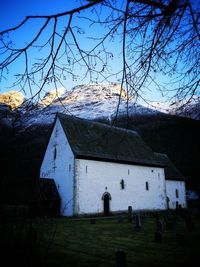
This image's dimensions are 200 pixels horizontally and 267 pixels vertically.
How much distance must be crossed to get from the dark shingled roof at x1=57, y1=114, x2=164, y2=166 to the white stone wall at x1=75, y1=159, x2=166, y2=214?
0.74 metres

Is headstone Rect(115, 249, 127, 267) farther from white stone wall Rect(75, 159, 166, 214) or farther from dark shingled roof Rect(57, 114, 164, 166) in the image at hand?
white stone wall Rect(75, 159, 166, 214)

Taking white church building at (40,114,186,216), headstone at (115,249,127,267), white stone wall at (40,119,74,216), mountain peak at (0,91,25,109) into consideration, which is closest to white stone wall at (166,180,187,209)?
white church building at (40,114,186,216)

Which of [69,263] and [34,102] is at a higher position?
[34,102]

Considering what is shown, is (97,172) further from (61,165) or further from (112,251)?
(112,251)

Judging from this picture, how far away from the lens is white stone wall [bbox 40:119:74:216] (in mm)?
22873

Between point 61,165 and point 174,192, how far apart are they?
19421mm

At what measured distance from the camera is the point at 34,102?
13.1ft

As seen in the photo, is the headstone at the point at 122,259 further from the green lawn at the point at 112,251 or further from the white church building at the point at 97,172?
the white church building at the point at 97,172

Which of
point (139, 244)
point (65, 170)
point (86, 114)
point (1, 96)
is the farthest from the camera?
point (86, 114)

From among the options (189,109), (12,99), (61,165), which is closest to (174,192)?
(61,165)

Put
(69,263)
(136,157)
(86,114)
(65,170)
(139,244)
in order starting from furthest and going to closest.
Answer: (86,114), (136,157), (65,170), (139,244), (69,263)

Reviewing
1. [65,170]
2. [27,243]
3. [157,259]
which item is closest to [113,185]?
[65,170]

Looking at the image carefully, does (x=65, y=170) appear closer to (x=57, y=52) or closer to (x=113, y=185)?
(x=113, y=185)

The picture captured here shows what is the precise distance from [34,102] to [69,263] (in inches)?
185
